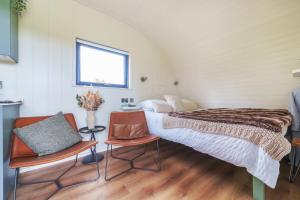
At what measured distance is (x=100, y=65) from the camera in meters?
2.45

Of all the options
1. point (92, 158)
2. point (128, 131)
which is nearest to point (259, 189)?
point (128, 131)

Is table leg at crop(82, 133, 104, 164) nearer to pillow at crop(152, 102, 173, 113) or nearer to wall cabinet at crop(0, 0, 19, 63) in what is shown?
pillow at crop(152, 102, 173, 113)

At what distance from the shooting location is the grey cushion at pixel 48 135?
131 cm

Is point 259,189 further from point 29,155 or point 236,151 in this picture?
point 29,155

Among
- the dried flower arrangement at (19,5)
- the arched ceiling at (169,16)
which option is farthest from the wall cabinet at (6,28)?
the arched ceiling at (169,16)

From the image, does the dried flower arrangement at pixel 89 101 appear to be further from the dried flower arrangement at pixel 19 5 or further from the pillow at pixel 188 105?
the pillow at pixel 188 105

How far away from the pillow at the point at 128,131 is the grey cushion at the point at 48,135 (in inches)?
18.4

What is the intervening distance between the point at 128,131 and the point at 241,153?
134cm

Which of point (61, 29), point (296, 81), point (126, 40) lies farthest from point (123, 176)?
point (296, 81)

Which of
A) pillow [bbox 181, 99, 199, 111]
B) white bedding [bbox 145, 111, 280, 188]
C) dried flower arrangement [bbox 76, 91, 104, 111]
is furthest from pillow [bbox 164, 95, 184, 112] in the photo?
dried flower arrangement [bbox 76, 91, 104, 111]

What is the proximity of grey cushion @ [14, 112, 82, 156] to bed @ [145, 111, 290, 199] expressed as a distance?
1375 mm

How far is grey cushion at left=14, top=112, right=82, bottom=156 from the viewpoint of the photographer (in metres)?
1.31

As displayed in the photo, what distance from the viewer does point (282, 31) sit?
1.84 meters

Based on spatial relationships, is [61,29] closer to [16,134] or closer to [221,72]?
[16,134]
